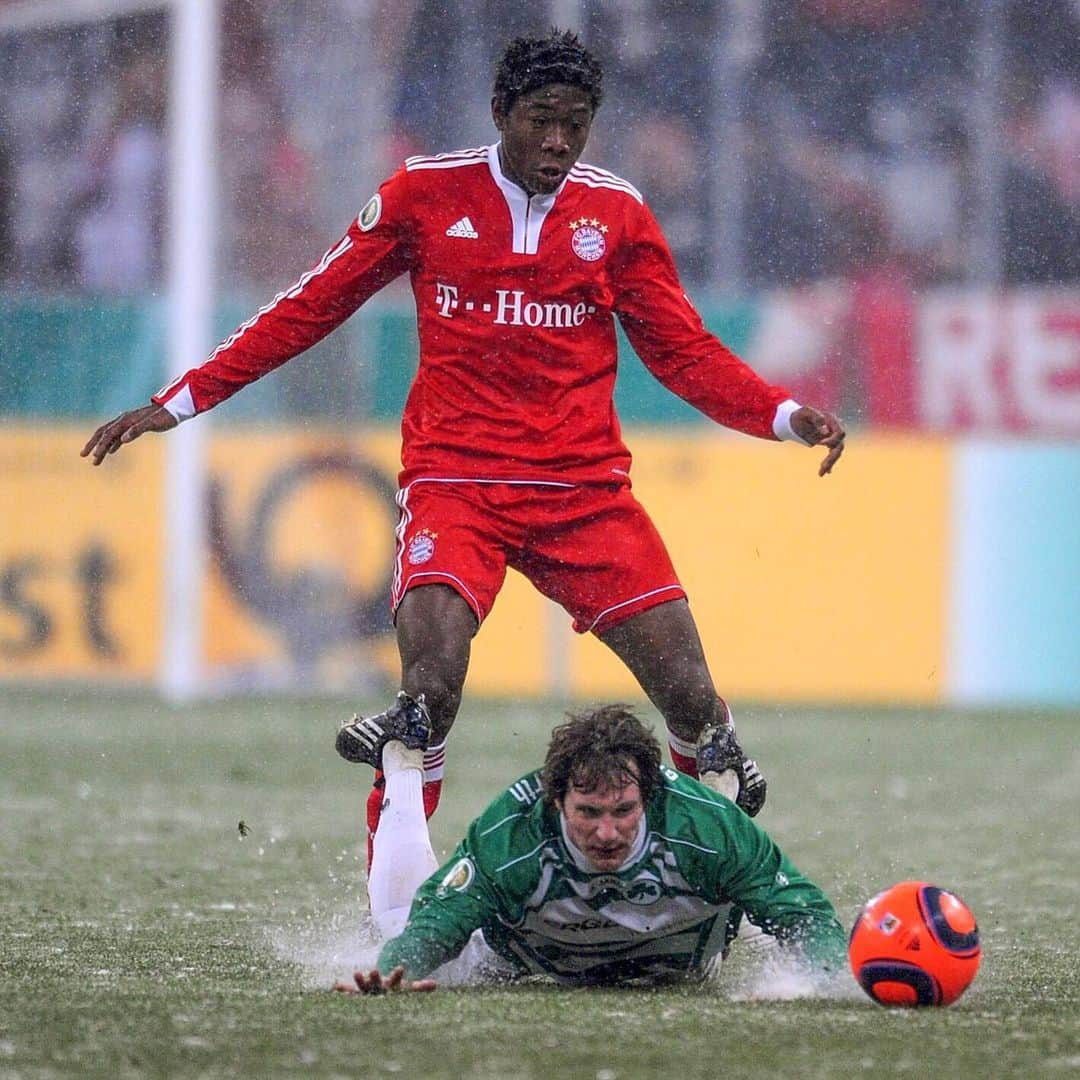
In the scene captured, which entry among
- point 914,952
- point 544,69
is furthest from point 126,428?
point 914,952

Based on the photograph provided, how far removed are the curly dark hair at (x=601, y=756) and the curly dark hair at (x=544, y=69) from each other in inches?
64.7

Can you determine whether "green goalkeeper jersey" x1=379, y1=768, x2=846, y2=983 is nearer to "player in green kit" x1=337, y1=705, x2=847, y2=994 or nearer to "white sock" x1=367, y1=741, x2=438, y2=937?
"player in green kit" x1=337, y1=705, x2=847, y2=994

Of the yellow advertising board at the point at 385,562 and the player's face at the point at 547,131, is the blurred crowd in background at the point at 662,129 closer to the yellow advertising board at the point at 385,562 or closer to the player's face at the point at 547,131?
the yellow advertising board at the point at 385,562

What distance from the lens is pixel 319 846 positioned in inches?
340

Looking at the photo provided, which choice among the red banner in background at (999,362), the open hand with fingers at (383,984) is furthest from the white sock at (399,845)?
the red banner in background at (999,362)

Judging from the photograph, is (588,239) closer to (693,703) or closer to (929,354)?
(693,703)

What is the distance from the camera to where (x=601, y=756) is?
508cm

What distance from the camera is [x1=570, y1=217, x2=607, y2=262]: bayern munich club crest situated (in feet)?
20.3

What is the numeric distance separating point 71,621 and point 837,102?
17.8 feet

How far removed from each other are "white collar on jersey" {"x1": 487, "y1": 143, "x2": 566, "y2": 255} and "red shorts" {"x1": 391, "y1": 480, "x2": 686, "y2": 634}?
621 millimetres

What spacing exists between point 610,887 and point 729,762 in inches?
A: 38.2

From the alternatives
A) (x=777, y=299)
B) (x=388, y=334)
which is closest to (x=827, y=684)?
(x=777, y=299)

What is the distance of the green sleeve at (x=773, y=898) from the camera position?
5266 mm

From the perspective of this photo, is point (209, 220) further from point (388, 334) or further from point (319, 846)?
point (319, 846)
